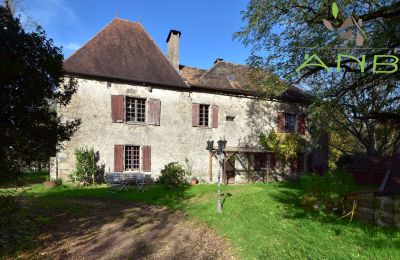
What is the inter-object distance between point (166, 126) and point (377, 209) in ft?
36.4

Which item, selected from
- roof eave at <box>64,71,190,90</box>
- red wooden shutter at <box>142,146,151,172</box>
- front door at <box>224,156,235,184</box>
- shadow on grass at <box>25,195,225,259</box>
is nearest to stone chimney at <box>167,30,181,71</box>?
roof eave at <box>64,71,190,90</box>

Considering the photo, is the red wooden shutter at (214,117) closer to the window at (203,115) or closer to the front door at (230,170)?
the window at (203,115)

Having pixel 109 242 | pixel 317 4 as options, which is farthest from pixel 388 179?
pixel 109 242

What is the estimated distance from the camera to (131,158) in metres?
15.6

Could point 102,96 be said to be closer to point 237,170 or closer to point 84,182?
point 84,182

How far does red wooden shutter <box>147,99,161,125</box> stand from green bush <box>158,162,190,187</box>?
2487mm

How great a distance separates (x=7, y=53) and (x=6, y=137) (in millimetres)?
1716

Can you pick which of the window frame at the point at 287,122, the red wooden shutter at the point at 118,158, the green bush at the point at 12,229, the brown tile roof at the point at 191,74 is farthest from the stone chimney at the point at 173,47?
the green bush at the point at 12,229

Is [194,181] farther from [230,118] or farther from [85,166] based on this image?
[85,166]

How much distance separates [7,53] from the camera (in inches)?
238

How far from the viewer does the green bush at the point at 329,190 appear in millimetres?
8547

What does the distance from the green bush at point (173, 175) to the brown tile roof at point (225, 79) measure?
4.69 metres

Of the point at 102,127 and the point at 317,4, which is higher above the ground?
the point at 317,4

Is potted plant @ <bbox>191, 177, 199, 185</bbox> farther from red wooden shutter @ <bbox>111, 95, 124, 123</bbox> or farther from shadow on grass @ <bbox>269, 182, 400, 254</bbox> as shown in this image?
shadow on grass @ <bbox>269, 182, 400, 254</bbox>
